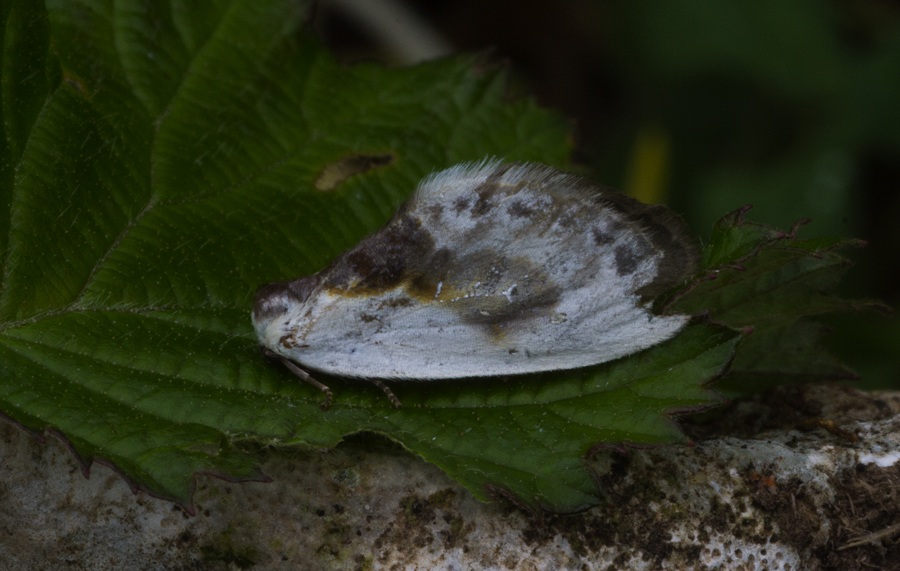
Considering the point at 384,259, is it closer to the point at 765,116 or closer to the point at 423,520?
the point at 423,520

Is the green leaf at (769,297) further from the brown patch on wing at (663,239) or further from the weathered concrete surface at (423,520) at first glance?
the weathered concrete surface at (423,520)

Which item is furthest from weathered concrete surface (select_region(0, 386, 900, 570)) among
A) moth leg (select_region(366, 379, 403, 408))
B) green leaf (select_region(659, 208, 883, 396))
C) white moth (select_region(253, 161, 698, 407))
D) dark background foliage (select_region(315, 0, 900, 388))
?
dark background foliage (select_region(315, 0, 900, 388))

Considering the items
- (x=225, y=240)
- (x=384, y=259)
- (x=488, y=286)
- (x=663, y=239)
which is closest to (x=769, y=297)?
(x=663, y=239)

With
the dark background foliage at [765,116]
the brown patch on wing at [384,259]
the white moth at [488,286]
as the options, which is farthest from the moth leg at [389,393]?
the dark background foliage at [765,116]

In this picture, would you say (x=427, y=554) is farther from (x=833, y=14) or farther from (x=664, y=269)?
(x=833, y=14)

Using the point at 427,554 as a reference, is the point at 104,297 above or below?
above

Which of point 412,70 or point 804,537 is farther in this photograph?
point 412,70

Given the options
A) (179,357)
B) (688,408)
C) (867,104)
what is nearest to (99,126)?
(179,357)
